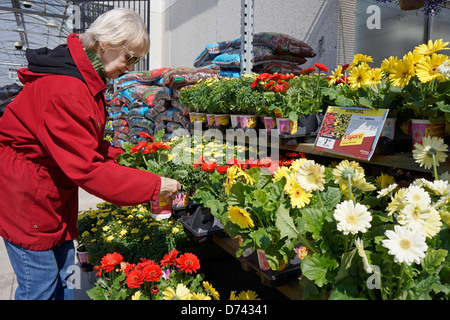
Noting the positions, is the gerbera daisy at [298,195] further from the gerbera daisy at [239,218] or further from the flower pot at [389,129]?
the flower pot at [389,129]

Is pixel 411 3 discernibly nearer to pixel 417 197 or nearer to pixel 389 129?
pixel 389 129

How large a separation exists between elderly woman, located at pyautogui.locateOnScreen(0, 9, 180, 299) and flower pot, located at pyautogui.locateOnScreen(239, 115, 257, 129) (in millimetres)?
1045

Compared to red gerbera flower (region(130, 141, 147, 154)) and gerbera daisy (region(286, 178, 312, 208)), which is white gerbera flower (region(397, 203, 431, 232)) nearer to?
gerbera daisy (region(286, 178, 312, 208))

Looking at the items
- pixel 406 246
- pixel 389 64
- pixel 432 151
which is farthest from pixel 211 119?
pixel 406 246

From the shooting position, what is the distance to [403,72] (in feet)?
3.83

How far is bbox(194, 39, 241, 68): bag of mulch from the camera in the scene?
154 inches

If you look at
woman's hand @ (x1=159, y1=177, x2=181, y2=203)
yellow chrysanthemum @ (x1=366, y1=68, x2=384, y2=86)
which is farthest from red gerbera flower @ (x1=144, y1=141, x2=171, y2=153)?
yellow chrysanthemum @ (x1=366, y1=68, x2=384, y2=86)

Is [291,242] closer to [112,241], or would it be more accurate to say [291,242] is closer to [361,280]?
[361,280]

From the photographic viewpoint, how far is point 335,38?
13.3 feet

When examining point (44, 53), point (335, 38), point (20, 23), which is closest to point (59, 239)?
point (44, 53)

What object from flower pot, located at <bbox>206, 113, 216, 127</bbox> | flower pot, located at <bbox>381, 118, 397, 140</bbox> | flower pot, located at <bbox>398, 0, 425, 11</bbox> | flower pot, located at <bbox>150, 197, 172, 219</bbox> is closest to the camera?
flower pot, located at <bbox>381, 118, 397, 140</bbox>

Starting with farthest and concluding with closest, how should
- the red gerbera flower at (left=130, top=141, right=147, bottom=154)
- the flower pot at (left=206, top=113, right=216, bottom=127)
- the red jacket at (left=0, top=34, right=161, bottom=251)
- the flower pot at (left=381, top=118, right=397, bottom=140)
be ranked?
the flower pot at (left=206, top=113, right=216, bottom=127) → the red gerbera flower at (left=130, top=141, right=147, bottom=154) → the flower pot at (left=381, top=118, right=397, bottom=140) → the red jacket at (left=0, top=34, right=161, bottom=251)

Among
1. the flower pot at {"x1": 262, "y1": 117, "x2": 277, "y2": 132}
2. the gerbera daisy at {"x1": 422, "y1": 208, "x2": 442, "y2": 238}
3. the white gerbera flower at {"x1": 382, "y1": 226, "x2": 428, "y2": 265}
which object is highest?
the flower pot at {"x1": 262, "y1": 117, "x2": 277, "y2": 132}

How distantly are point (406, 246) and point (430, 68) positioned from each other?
26.8 inches
